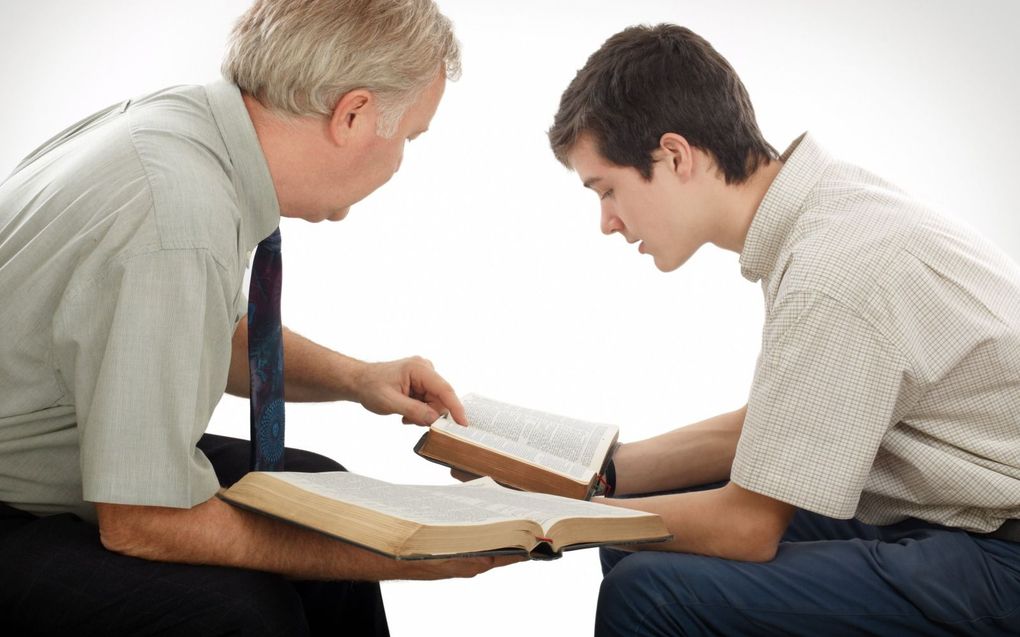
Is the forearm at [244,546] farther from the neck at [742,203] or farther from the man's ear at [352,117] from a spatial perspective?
the neck at [742,203]

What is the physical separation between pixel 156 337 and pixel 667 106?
0.95 meters

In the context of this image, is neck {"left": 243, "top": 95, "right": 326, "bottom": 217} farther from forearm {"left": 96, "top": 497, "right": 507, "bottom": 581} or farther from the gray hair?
forearm {"left": 96, "top": 497, "right": 507, "bottom": 581}

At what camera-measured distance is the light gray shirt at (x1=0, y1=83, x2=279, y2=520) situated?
1268 mm

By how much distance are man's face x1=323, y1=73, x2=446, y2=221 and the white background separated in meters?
2.10

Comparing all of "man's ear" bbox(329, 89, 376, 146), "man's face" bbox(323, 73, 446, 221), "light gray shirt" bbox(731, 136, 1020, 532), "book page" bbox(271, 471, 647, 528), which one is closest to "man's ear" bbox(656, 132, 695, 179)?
"light gray shirt" bbox(731, 136, 1020, 532)

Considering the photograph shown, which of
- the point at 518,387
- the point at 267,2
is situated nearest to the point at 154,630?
the point at 267,2

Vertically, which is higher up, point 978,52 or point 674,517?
point 978,52

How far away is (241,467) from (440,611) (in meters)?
0.86

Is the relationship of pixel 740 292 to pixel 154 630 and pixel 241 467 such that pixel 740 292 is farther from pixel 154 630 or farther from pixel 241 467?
pixel 154 630

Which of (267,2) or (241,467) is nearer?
(267,2)

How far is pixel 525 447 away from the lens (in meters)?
1.84

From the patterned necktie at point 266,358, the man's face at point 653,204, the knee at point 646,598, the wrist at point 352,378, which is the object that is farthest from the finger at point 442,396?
the knee at point 646,598

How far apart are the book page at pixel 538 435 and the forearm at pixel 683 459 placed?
0.29 ft

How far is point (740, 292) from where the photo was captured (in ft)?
13.1
